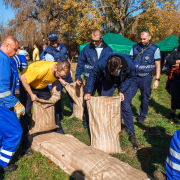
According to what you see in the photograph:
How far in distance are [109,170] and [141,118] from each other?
2.37 meters

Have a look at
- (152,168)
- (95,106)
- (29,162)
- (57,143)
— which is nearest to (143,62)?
(95,106)

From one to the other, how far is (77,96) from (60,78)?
3.96 feet

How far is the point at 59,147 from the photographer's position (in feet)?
9.29

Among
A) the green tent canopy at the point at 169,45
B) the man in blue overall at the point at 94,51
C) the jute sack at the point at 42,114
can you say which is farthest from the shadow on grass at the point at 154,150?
the green tent canopy at the point at 169,45

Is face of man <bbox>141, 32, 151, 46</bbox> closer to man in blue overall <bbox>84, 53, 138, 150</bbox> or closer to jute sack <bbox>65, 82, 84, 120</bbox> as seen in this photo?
man in blue overall <bbox>84, 53, 138, 150</bbox>

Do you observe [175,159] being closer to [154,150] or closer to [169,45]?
[154,150]

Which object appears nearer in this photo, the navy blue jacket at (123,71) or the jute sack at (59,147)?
the jute sack at (59,147)

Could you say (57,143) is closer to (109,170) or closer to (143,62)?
(109,170)

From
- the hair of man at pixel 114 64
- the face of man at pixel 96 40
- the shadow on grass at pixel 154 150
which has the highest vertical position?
the face of man at pixel 96 40

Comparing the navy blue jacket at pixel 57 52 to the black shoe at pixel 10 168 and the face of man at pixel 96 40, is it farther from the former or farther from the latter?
the black shoe at pixel 10 168

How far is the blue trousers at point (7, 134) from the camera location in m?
2.42

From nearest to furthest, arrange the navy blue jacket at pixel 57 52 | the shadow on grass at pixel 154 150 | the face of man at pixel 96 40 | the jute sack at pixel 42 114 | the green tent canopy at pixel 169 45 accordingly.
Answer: the shadow on grass at pixel 154 150
the jute sack at pixel 42 114
the face of man at pixel 96 40
the navy blue jacket at pixel 57 52
the green tent canopy at pixel 169 45

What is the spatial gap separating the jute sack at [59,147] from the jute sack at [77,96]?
4.33ft

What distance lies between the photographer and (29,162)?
2904mm
